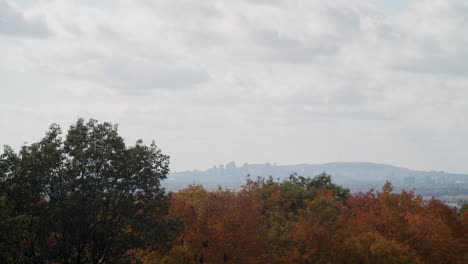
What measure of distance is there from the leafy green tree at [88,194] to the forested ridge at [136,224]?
0.08 m

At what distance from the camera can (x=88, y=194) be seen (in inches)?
1535

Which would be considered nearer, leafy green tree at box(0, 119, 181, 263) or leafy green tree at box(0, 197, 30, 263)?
leafy green tree at box(0, 197, 30, 263)

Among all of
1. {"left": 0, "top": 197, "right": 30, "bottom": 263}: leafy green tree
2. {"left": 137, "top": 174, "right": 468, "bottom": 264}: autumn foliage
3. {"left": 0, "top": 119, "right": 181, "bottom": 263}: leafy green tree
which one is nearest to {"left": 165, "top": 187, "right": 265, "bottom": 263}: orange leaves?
{"left": 137, "top": 174, "right": 468, "bottom": 264}: autumn foliage

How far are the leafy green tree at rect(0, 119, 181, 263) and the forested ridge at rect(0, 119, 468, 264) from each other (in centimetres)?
8

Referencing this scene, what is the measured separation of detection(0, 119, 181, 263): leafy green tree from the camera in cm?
3778

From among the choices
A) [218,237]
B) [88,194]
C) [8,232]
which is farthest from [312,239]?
[8,232]

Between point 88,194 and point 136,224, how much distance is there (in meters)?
4.74

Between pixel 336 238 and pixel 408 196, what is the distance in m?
25.8

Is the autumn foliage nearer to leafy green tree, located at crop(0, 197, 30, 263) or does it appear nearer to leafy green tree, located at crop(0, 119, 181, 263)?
leafy green tree, located at crop(0, 119, 181, 263)

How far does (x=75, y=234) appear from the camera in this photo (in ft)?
128

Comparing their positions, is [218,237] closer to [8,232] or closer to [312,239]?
[312,239]

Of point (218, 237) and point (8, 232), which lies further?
point (218, 237)

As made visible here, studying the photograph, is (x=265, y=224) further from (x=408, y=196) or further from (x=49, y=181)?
(x=49, y=181)

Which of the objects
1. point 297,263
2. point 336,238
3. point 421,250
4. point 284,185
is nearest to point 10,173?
point 297,263
